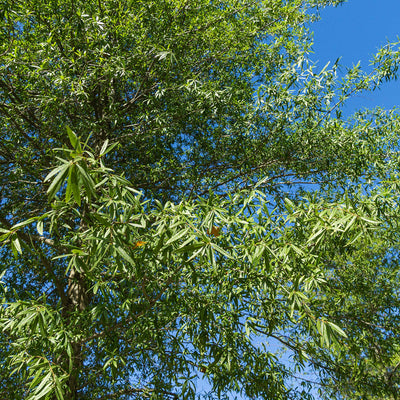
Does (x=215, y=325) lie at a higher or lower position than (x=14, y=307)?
higher

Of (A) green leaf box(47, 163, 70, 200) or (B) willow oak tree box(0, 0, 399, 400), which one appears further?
(B) willow oak tree box(0, 0, 399, 400)

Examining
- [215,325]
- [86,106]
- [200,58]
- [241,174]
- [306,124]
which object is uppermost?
[200,58]

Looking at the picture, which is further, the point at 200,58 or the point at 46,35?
the point at 200,58

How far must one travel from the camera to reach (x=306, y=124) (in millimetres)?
4590

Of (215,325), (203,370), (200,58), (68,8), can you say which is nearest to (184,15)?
(200,58)

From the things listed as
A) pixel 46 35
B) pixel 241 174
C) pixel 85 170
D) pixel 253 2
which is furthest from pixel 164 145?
pixel 85 170

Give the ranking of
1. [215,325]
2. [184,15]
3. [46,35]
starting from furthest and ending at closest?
[184,15] → [46,35] → [215,325]

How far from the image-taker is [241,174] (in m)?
4.79

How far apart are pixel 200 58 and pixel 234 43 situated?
49 centimetres

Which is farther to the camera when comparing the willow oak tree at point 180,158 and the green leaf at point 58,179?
the willow oak tree at point 180,158

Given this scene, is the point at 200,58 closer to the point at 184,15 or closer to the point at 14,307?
the point at 184,15

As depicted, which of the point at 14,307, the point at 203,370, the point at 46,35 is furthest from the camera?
the point at 46,35

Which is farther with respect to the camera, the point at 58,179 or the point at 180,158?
the point at 180,158

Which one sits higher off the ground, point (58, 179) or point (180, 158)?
point (180, 158)
